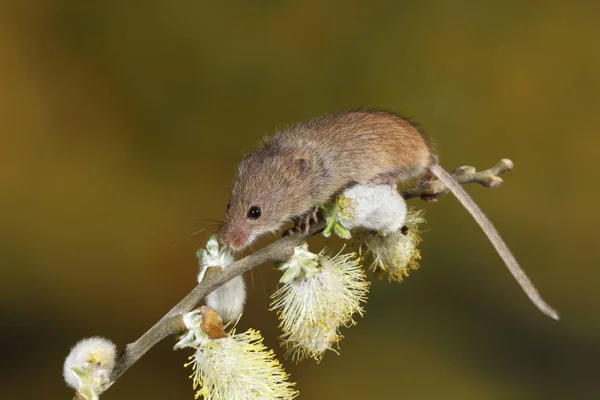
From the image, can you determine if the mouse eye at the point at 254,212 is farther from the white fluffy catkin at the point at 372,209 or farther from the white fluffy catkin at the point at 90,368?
the white fluffy catkin at the point at 90,368

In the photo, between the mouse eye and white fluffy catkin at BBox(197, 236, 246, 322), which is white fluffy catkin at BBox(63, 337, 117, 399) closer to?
white fluffy catkin at BBox(197, 236, 246, 322)

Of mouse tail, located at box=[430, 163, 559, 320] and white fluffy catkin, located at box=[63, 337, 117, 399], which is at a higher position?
white fluffy catkin, located at box=[63, 337, 117, 399]

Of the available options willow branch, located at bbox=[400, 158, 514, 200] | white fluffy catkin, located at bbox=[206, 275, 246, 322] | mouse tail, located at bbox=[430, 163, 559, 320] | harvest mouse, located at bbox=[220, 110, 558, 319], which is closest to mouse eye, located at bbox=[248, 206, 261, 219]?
harvest mouse, located at bbox=[220, 110, 558, 319]

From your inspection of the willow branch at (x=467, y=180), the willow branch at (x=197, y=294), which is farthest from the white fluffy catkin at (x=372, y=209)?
the willow branch at (x=467, y=180)

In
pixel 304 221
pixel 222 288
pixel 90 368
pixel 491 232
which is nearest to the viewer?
pixel 90 368

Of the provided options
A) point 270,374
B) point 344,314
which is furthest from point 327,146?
point 270,374

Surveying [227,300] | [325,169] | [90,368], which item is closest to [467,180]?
[325,169]

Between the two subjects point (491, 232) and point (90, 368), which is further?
point (491, 232)

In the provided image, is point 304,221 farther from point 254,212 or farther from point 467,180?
point 467,180
